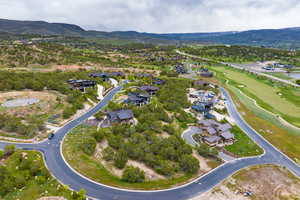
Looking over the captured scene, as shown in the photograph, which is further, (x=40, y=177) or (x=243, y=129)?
(x=243, y=129)

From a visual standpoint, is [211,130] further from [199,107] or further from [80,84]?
[80,84]

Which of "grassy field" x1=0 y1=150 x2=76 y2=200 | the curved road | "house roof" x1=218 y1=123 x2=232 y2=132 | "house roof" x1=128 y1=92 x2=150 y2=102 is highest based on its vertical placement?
"house roof" x1=128 y1=92 x2=150 y2=102

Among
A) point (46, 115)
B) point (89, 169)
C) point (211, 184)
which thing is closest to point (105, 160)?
point (89, 169)

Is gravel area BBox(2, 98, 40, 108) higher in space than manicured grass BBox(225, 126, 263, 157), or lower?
higher

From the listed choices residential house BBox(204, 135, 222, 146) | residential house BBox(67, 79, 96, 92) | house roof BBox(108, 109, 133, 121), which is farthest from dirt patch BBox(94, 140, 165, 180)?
residential house BBox(67, 79, 96, 92)

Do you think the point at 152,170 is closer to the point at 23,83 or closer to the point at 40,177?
the point at 40,177

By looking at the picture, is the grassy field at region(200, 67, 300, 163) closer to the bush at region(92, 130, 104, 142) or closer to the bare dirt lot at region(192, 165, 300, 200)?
the bare dirt lot at region(192, 165, 300, 200)
